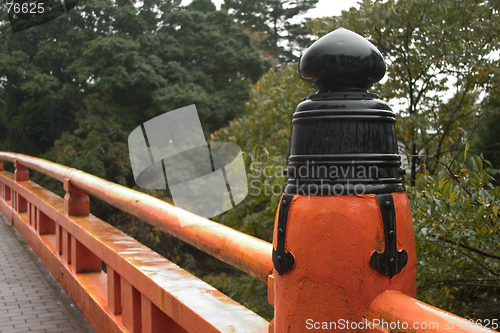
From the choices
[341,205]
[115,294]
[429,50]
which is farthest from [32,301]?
[429,50]

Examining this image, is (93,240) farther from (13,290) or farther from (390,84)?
(390,84)

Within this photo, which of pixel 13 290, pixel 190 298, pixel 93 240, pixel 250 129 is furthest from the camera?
pixel 250 129

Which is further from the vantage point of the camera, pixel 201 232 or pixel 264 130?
pixel 264 130

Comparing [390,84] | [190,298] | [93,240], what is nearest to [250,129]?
[390,84]

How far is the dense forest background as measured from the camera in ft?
13.4

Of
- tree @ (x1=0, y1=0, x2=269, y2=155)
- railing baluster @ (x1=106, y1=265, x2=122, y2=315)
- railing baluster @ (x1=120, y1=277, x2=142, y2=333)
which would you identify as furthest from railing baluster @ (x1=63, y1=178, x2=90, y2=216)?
tree @ (x1=0, y1=0, x2=269, y2=155)

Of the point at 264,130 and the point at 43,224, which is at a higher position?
the point at 264,130

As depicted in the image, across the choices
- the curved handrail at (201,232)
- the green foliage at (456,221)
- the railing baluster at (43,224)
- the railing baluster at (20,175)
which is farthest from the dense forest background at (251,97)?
the railing baluster at (20,175)

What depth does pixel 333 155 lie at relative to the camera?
3.60ft

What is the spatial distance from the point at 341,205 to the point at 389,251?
14 centimetres

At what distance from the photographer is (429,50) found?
839 cm

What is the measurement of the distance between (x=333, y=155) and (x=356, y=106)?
0.12 m

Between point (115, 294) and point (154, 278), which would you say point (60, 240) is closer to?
point (115, 294)

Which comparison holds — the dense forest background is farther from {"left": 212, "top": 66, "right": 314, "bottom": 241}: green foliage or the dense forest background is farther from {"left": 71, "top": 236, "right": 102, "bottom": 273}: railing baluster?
{"left": 71, "top": 236, "right": 102, "bottom": 273}: railing baluster
